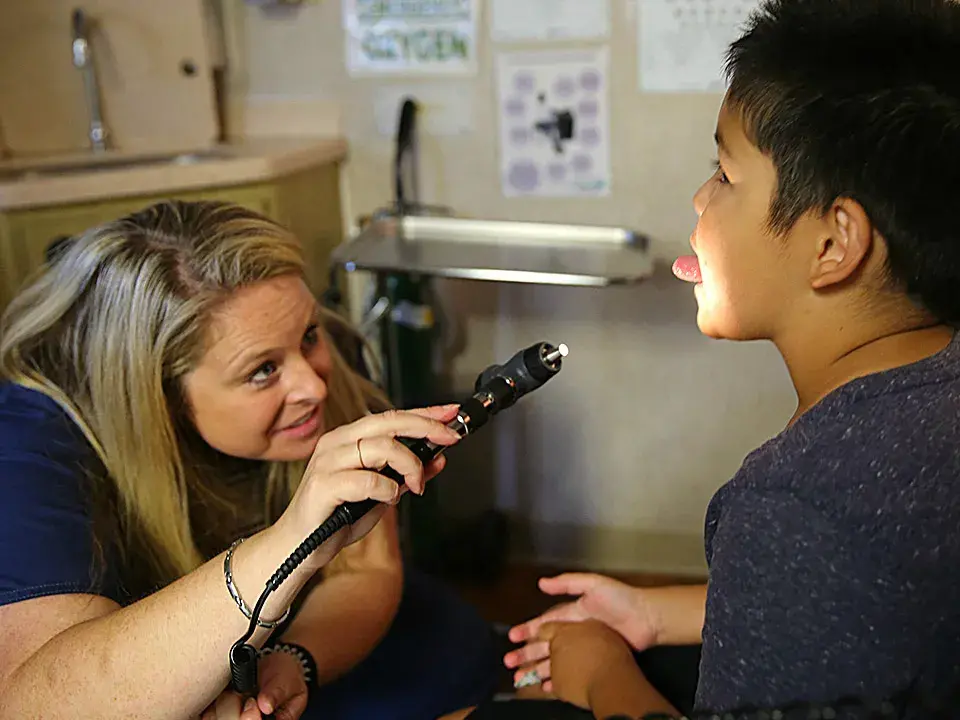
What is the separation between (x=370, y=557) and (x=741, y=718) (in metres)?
0.65

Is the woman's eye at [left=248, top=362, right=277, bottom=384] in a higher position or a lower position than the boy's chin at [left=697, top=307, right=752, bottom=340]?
lower

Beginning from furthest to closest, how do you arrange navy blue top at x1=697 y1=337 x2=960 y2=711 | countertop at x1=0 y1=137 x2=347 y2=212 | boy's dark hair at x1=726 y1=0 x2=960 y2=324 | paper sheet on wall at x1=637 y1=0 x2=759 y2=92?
paper sheet on wall at x1=637 y1=0 x2=759 y2=92, countertop at x1=0 y1=137 x2=347 y2=212, boy's dark hair at x1=726 y1=0 x2=960 y2=324, navy blue top at x1=697 y1=337 x2=960 y2=711

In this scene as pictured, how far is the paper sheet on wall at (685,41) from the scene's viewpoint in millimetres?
1787

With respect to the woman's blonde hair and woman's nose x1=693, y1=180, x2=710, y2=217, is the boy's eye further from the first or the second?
woman's nose x1=693, y1=180, x2=710, y2=217

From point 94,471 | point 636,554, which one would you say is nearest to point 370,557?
point 94,471

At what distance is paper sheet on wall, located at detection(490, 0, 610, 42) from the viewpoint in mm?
1853

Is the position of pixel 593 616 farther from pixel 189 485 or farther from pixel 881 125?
pixel 881 125

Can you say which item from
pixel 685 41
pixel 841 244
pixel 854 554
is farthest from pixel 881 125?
pixel 685 41

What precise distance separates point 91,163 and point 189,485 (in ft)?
3.44

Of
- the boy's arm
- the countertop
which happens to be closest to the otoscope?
the boy's arm

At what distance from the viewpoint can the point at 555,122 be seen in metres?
1.92

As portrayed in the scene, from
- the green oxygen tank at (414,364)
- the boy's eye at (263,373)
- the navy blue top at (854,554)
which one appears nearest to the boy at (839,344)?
the navy blue top at (854,554)

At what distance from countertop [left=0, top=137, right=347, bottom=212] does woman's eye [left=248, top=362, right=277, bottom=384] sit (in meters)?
0.73

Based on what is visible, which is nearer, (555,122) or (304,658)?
(304,658)
